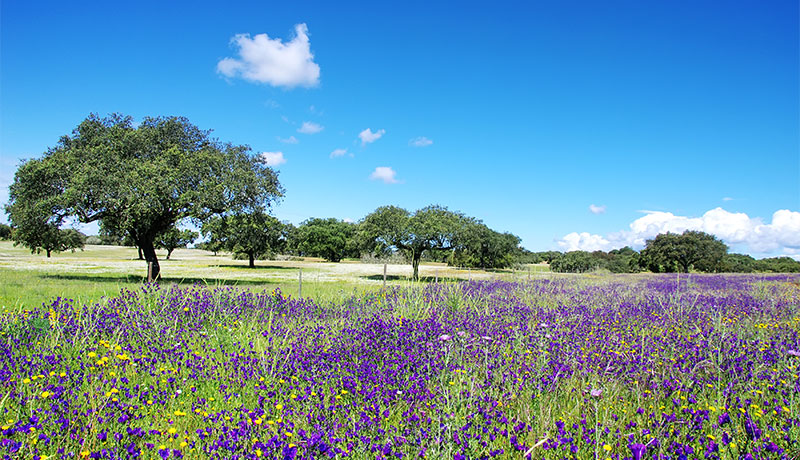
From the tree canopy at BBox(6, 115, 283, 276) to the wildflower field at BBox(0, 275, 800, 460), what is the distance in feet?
43.3

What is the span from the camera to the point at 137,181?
17734mm

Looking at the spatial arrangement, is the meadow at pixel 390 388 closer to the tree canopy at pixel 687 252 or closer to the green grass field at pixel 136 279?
the green grass field at pixel 136 279

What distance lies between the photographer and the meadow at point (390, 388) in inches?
106

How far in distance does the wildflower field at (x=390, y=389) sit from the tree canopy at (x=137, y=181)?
1321cm

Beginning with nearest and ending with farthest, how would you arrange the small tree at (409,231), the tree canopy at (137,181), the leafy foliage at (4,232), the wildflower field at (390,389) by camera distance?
the wildflower field at (390,389) < the tree canopy at (137,181) < the small tree at (409,231) < the leafy foliage at (4,232)

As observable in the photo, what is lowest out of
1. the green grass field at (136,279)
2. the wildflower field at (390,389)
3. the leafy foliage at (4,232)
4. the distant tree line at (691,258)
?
the green grass field at (136,279)

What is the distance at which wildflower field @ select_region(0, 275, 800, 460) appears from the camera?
2684 millimetres

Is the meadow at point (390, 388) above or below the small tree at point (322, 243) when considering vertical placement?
below

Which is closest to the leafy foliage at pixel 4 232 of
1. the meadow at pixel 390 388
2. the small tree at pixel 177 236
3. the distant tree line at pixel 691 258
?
the small tree at pixel 177 236

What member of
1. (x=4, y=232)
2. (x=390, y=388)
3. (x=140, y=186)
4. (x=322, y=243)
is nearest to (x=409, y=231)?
(x=140, y=186)

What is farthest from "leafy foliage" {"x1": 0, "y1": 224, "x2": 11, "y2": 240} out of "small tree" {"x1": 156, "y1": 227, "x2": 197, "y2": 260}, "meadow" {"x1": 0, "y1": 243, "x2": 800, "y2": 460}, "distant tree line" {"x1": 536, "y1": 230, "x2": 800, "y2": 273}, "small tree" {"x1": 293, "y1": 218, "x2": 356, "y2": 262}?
"meadow" {"x1": 0, "y1": 243, "x2": 800, "y2": 460}

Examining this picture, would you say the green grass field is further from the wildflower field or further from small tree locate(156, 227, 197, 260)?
the wildflower field

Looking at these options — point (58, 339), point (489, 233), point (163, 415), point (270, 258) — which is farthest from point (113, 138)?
point (270, 258)

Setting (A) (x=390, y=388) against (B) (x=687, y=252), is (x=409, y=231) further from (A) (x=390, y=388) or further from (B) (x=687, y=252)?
(B) (x=687, y=252)
